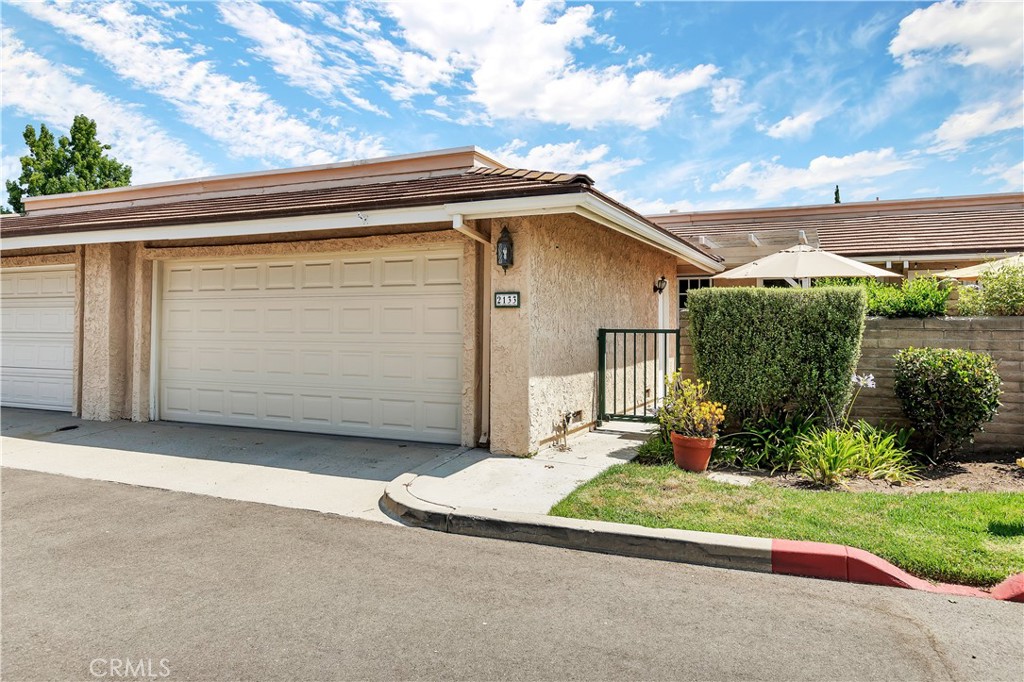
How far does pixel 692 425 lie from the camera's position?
250 inches

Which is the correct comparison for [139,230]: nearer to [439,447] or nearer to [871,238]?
[439,447]

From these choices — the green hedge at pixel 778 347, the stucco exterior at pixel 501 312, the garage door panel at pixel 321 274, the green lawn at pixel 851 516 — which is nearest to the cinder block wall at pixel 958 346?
the green hedge at pixel 778 347

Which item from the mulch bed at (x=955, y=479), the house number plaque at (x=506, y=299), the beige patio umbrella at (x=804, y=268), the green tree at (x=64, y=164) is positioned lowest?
the mulch bed at (x=955, y=479)

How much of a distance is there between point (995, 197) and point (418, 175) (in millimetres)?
16016

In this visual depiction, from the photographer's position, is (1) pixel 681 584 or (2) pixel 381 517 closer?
(1) pixel 681 584

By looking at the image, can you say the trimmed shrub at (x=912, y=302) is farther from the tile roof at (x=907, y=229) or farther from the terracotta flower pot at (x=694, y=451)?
the tile roof at (x=907, y=229)

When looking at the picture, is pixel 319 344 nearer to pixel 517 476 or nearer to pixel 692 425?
pixel 517 476

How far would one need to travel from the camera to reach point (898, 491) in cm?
543

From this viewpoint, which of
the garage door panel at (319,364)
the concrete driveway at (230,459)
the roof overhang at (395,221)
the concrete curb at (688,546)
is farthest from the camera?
the garage door panel at (319,364)

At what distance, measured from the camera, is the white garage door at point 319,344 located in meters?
7.93

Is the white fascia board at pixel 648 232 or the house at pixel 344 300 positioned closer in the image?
the white fascia board at pixel 648 232

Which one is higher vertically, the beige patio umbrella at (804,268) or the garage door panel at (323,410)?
the beige patio umbrella at (804,268)

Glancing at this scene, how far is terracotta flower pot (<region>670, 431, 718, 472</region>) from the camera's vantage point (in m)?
6.14

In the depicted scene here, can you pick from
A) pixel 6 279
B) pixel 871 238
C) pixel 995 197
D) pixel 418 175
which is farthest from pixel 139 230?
pixel 995 197
